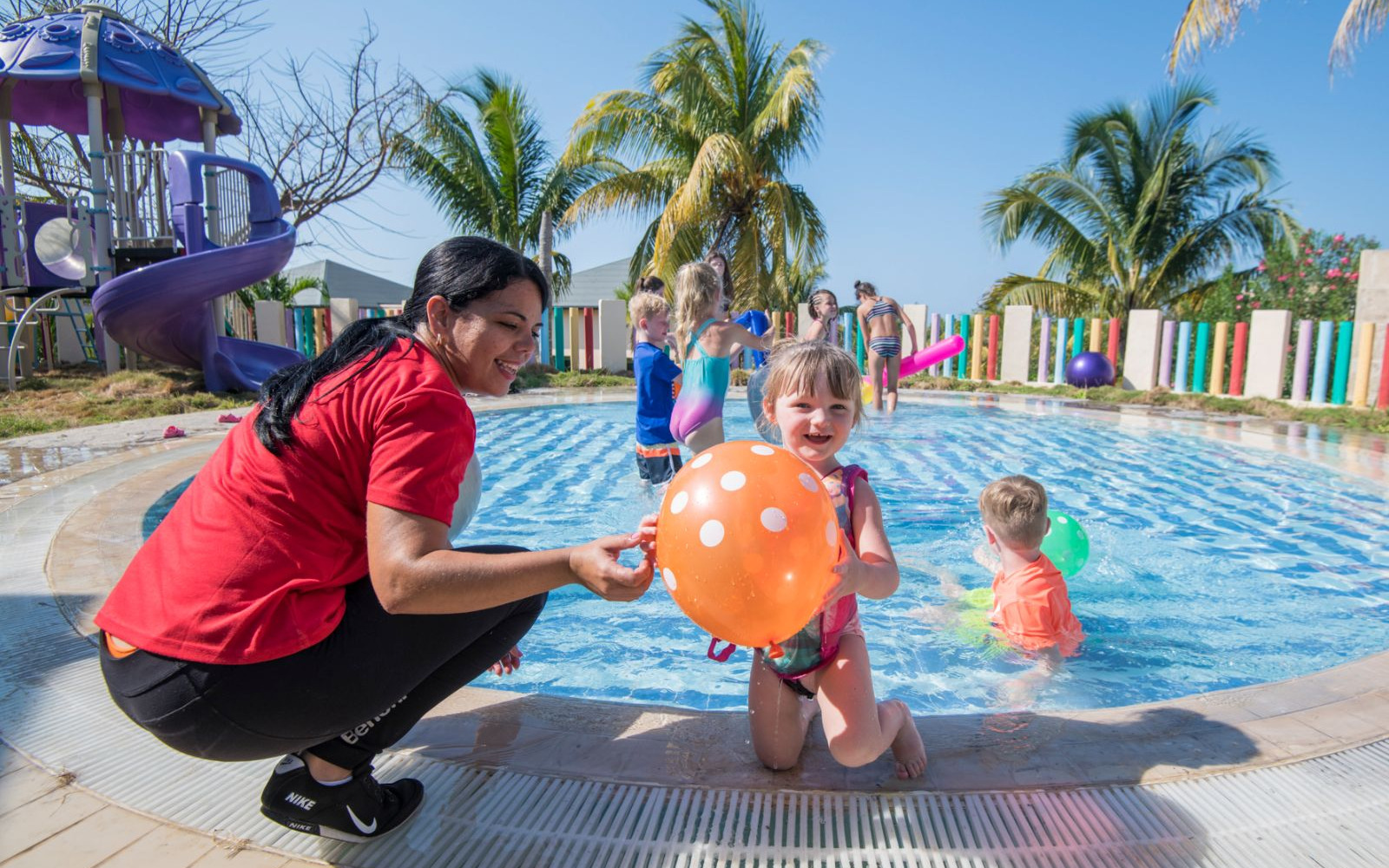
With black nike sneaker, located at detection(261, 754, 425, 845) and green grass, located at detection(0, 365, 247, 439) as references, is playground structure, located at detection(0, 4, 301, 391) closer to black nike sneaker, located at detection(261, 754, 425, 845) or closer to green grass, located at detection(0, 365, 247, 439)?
green grass, located at detection(0, 365, 247, 439)

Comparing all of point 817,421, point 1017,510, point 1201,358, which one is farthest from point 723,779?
point 1201,358

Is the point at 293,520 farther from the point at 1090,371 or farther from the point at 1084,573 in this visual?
the point at 1090,371

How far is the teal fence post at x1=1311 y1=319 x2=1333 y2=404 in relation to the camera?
37.9 feet

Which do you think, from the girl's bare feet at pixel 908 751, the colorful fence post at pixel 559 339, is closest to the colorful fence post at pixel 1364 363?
the girl's bare feet at pixel 908 751

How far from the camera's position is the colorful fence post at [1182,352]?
13.6m

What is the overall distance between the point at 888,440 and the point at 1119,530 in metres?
3.99

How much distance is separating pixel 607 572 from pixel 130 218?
1458 centimetres

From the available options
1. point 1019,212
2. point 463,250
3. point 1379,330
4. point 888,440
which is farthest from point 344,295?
point 463,250

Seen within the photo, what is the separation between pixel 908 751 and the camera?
2.20 metres

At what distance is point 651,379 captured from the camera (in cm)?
571

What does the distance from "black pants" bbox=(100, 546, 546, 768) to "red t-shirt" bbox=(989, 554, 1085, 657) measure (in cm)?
251

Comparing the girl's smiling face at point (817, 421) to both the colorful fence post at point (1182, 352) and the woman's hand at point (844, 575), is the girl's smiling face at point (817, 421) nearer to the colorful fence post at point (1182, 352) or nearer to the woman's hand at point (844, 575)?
the woman's hand at point (844, 575)

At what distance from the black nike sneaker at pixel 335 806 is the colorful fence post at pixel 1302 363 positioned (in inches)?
542

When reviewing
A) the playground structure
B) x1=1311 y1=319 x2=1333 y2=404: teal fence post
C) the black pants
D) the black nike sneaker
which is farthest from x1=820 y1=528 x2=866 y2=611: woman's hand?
x1=1311 y1=319 x2=1333 y2=404: teal fence post
